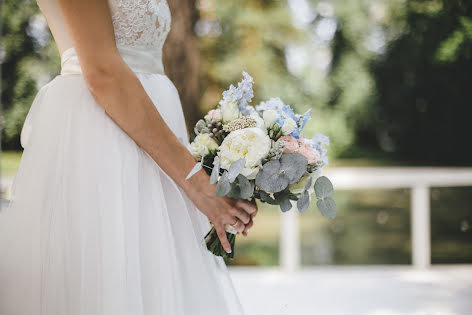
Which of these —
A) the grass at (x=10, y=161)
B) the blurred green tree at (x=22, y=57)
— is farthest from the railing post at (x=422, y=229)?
the blurred green tree at (x=22, y=57)

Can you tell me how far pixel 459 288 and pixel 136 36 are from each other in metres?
2.68

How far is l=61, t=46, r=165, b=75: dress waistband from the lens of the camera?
1158 millimetres

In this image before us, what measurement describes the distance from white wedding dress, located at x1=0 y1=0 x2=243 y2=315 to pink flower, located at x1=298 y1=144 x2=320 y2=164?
14.7 inches

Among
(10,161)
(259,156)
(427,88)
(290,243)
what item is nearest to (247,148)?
(259,156)

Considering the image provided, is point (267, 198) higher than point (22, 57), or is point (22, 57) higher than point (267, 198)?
point (22, 57)

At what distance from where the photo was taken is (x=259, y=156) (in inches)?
41.7

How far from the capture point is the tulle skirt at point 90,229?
1.04 m

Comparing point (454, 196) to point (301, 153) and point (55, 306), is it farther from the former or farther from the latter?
point (55, 306)

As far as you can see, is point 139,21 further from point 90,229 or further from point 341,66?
point 341,66

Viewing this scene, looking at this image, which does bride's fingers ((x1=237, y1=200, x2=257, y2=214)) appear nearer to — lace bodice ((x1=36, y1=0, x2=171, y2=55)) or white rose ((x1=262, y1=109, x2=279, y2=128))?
white rose ((x1=262, y1=109, x2=279, y2=128))

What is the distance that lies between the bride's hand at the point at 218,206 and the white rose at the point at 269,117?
22cm

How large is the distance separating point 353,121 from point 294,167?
980 centimetres

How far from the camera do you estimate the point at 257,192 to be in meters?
1.13

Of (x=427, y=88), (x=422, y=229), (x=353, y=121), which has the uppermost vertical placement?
(x=353, y=121)
